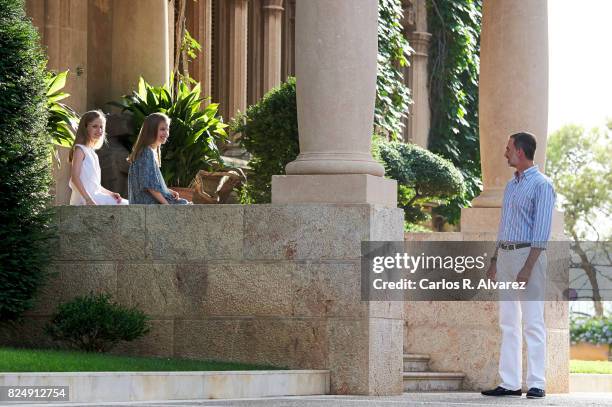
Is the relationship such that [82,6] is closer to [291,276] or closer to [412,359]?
[412,359]

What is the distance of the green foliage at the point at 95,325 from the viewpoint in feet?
38.2

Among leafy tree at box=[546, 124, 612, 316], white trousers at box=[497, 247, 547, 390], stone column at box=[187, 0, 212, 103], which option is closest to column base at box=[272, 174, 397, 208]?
white trousers at box=[497, 247, 547, 390]

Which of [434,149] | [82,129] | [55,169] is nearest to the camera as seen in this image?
[82,129]

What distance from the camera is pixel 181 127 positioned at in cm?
1794

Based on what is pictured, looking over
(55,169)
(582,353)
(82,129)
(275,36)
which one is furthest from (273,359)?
(582,353)

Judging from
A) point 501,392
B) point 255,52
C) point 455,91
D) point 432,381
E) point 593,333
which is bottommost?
point 593,333

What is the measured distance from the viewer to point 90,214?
12.4 meters

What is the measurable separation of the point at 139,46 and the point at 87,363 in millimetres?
8645

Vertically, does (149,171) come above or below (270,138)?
below

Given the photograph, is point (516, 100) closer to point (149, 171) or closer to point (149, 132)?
point (149, 132)

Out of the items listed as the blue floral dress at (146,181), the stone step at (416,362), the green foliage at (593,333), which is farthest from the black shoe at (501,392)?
the green foliage at (593,333)

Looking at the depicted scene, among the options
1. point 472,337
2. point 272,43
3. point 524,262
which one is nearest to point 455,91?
point 272,43

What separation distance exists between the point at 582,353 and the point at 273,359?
29709mm

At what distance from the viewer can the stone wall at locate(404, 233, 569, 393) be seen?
15.5 meters
